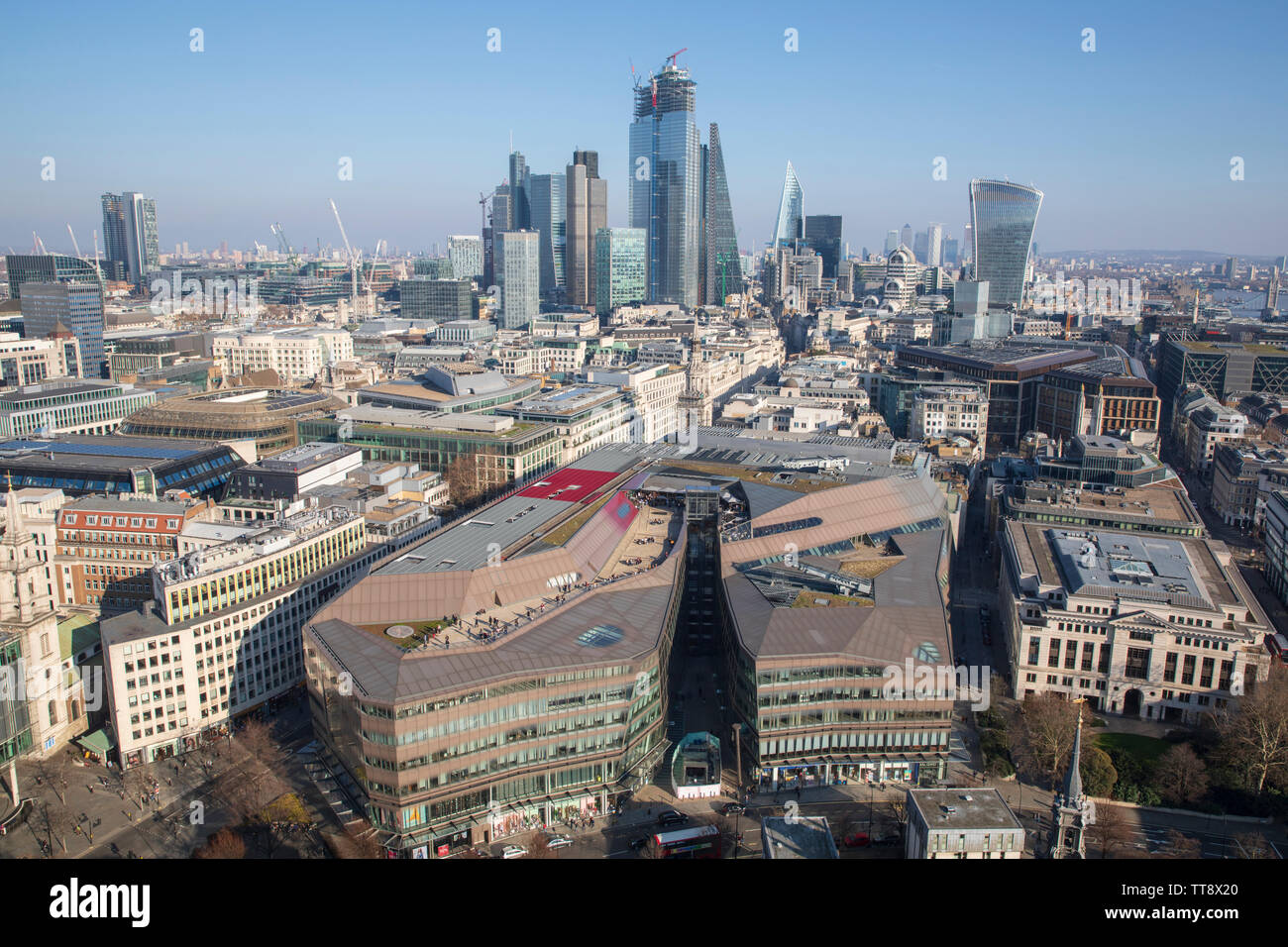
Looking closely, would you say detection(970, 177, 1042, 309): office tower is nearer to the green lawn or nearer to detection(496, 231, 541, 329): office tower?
detection(496, 231, 541, 329): office tower

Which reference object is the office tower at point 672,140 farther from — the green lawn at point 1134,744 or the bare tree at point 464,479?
the green lawn at point 1134,744

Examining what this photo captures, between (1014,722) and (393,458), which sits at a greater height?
(393,458)

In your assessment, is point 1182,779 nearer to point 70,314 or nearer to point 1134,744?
point 1134,744

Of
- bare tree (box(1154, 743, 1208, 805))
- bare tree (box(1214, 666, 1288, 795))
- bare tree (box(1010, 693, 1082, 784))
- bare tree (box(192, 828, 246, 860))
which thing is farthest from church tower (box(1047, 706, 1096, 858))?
bare tree (box(192, 828, 246, 860))

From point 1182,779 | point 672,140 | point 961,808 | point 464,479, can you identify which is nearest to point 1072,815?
point 961,808
